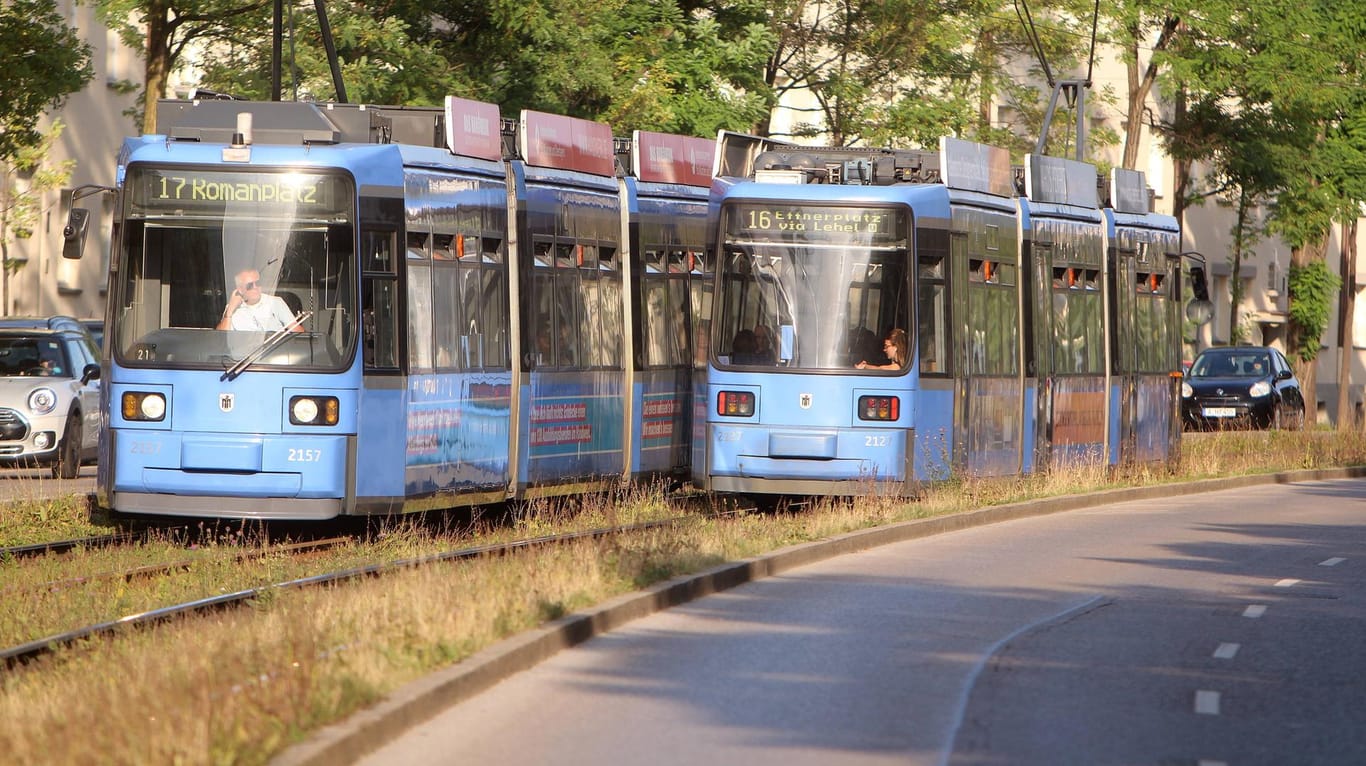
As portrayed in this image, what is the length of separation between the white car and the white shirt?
30.8ft

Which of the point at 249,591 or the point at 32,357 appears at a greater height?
the point at 32,357

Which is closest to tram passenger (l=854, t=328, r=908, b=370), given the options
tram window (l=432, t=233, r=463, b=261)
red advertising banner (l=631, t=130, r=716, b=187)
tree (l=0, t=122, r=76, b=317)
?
red advertising banner (l=631, t=130, r=716, b=187)

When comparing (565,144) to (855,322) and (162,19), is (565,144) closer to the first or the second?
(855,322)

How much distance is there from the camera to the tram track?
10.8 metres

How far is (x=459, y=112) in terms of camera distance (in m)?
17.5

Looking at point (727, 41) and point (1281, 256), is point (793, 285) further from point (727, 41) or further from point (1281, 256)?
point (1281, 256)

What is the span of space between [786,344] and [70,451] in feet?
33.8

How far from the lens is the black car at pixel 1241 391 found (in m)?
41.3

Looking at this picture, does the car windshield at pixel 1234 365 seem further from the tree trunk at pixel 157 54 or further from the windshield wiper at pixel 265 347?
the windshield wiper at pixel 265 347

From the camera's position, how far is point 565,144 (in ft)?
64.0

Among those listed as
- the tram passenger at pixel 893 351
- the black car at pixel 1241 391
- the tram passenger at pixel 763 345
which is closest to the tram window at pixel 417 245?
the tram passenger at pixel 763 345

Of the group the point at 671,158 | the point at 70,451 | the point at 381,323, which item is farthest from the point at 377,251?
the point at 70,451

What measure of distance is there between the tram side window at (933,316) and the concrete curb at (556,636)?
135 centimetres

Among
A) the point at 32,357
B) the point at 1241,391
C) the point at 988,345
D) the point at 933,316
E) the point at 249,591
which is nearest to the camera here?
the point at 249,591
